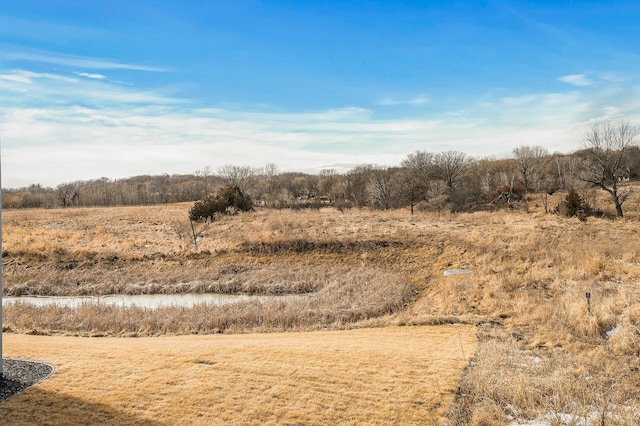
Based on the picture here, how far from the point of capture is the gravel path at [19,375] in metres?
7.74

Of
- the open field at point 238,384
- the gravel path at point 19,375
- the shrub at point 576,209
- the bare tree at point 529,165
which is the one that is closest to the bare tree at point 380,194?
the bare tree at point 529,165

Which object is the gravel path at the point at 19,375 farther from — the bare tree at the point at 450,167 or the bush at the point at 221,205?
the bare tree at the point at 450,167

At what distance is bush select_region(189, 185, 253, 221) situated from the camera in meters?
42.0

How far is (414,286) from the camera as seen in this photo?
2148 centimetres

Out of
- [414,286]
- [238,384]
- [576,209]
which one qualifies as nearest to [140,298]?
[414,286]

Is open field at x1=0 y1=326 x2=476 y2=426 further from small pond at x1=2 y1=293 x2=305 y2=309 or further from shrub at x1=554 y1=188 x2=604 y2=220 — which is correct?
shrub at x1=554 y1=188 x2=604 y2=220

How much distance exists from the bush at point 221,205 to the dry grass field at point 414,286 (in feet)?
8.46

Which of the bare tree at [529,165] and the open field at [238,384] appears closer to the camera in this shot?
the open field at [238,384]

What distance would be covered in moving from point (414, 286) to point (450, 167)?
56523 millimetres

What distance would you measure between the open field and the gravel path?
22cm

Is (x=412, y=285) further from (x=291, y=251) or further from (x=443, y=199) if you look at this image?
(x=443, y=199)

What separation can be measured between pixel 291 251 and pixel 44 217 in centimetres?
4134

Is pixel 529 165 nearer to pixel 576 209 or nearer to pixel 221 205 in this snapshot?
pixel 576 209

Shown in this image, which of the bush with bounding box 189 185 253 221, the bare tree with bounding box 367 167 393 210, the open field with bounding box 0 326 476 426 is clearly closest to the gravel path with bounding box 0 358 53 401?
the open field with bounding box 0 326 476 426
